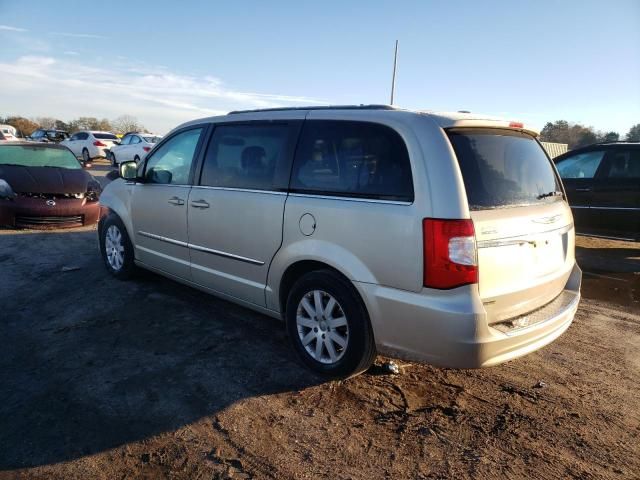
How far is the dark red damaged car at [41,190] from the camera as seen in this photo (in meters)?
7.63

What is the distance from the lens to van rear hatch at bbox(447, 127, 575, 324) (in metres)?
2.75

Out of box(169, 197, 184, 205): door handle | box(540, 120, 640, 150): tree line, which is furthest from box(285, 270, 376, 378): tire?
box(540, 120, 640, 150): tree line

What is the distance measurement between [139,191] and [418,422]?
12.2 ft

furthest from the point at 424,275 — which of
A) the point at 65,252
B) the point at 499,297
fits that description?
the point at 65,252

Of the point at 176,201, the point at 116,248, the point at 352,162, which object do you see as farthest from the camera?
the point at 116,248

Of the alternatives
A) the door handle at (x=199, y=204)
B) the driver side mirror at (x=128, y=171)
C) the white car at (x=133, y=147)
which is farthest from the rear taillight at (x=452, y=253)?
the white car at (x=133, y=147)

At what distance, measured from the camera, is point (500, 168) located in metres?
3.04

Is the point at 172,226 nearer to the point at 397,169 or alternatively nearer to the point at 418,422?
the point at 397,169

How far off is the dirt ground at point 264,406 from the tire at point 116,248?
29.6 inches

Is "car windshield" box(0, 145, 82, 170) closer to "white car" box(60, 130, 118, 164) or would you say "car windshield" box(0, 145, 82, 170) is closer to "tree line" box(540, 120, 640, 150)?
"white car" box(60, 130, 118, 164)

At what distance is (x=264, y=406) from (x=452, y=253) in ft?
4.96

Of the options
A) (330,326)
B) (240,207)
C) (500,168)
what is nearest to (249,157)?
(240,207)

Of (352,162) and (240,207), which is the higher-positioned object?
(352,162)

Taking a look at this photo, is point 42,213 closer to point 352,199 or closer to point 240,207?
point 240,207
